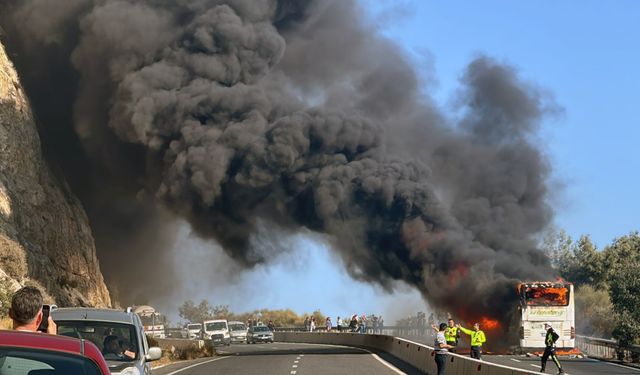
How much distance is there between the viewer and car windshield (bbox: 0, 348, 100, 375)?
18.6 ft

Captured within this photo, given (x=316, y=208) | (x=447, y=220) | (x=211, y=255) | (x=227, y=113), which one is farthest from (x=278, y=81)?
(x=211, y=255)

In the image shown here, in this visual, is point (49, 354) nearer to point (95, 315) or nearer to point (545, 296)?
point (95, 315)

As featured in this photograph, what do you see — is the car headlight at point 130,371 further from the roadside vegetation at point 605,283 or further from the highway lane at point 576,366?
the roadside vegetation at point 605,283

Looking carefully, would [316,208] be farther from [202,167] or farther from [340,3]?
[340,3]

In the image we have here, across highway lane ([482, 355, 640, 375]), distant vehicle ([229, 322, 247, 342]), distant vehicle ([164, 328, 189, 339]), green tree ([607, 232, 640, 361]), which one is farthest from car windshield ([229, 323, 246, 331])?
highway lane ([482, 355, 640, 375])

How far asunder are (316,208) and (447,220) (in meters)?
6.09

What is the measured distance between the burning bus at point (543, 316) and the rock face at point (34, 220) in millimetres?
19779

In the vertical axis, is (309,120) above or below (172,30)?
below

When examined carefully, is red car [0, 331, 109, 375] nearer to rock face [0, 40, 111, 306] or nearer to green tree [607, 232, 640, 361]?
green tree [607, 232, 640, 361]

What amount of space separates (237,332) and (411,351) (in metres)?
32.4

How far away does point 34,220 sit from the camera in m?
47.0

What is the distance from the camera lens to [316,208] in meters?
46.6

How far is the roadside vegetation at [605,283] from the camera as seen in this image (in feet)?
136

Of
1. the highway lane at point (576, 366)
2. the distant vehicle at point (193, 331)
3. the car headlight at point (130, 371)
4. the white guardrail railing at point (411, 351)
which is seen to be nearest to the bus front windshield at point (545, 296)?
the highway lane at point (576, 366)
